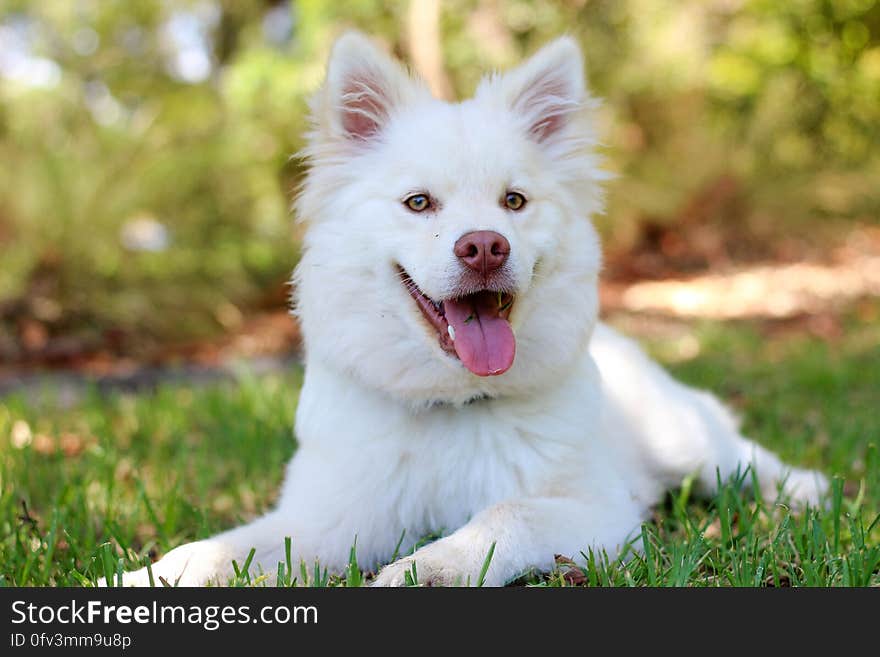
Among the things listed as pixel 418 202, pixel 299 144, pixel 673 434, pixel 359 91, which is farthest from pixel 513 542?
pixel 299 144

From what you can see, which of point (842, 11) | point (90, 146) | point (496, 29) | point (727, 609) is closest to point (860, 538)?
point (727, 609)

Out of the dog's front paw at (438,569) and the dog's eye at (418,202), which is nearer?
the dog's front paw at (438,569)

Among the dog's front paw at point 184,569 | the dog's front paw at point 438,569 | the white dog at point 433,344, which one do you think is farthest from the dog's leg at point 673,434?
the dog's front paw at point 184,569

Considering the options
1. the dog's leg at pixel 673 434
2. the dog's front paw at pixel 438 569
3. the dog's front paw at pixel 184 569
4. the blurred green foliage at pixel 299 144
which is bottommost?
the dog's front paw at pixel 438 569

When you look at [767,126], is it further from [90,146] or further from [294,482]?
[294,482]

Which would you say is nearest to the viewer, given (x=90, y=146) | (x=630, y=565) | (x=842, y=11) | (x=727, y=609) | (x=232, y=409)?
(x=727, y=609)

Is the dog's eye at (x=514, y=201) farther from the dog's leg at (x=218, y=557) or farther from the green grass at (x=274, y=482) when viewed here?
the dog's leg at (x=218, y=557)

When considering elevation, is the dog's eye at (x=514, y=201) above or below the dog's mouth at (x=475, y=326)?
above

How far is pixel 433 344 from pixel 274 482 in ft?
5.30

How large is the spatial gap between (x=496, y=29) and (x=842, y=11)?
357 centimetres

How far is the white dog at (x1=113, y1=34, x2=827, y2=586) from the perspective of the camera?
2.79 meters

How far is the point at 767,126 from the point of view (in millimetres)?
12969

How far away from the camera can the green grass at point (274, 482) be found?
275 centimetres

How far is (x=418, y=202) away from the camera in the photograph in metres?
2.94
